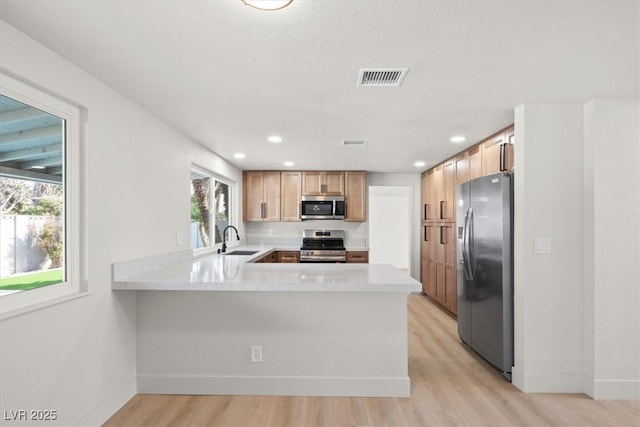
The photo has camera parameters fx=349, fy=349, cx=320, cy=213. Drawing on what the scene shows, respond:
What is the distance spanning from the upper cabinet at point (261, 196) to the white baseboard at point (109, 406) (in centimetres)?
350

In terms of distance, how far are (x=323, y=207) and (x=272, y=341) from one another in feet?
10.9

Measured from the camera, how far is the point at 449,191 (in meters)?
4.72

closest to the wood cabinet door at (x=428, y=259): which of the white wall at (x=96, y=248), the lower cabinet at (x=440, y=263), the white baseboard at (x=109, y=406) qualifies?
the lower cabinet at (x=440, y=263)

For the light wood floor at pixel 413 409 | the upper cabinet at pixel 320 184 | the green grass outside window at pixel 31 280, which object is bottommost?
the light wood floor at pixel 413 409

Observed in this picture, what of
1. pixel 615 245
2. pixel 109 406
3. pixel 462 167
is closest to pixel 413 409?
pixel 615 245

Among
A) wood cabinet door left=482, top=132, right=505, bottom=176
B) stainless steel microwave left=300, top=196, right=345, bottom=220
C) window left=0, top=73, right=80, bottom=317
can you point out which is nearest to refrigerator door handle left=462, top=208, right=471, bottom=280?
wood cabinet door left=482, top=132, right=505, bottom=176

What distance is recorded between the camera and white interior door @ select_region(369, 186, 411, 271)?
8.81 m

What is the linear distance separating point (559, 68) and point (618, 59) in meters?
0.27

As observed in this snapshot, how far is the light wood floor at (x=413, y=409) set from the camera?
221 centimetres

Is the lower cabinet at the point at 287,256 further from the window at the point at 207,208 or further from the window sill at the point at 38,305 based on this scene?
the window sill at the point at 38,305

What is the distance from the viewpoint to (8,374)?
157 cm

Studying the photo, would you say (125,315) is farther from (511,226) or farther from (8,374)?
(511,226)

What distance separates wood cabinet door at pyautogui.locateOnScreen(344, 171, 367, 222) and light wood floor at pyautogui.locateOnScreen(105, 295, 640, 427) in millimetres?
3275

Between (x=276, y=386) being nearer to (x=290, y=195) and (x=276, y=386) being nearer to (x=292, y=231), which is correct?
(x=290, y=195)
